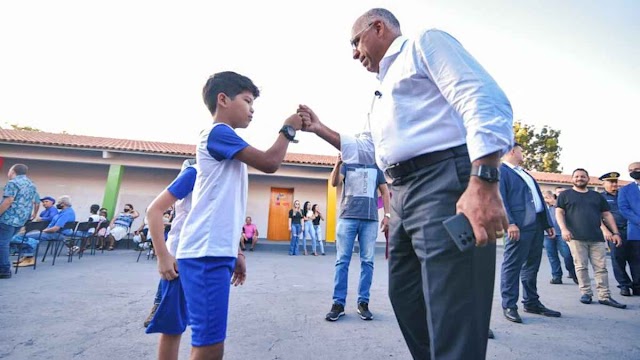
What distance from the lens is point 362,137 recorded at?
7.25 ft

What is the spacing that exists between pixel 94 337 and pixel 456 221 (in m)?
3.18

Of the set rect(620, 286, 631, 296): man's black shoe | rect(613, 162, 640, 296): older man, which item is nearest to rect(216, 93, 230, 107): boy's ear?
rect(613, 162, 640, 296): older man

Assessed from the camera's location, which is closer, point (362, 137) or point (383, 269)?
point (362, 137)

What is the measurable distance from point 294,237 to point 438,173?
→ 10.5 meters

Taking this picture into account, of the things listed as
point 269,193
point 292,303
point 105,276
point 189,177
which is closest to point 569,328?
point 292,303

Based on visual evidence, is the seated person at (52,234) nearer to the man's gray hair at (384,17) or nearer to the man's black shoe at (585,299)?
the man's gray hair at (384,17)

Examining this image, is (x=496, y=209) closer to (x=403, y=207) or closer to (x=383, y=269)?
(x=403, y=207)

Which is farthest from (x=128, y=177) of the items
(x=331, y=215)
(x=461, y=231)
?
(x=461, y=231)

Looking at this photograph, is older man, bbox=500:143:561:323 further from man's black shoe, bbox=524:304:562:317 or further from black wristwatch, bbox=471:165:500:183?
black wristwatch, bbox=471:165:500:183

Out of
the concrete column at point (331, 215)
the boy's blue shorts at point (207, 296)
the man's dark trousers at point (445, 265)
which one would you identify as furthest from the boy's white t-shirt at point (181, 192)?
the concrete column at point (331, 215)

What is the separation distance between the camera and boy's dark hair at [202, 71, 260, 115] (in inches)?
79.7

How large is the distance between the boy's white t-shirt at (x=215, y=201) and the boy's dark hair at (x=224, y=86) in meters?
0.28

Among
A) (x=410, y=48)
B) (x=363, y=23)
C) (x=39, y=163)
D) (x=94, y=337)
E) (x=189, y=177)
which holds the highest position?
(x=39, y=163)

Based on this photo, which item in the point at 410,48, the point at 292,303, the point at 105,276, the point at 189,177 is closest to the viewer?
the point at 410,48
